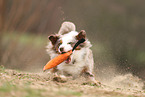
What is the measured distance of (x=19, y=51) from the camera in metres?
3.71

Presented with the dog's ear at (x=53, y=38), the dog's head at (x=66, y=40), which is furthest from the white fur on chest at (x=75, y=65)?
the dog's ear at (x=53, y=38)

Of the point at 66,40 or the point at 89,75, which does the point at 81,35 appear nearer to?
the point at 66,40

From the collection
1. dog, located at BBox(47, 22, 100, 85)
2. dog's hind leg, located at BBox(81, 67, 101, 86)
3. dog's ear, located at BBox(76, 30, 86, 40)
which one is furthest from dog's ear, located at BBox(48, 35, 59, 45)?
dog's hind leg, located at BBox(81, 67, 101, 86)

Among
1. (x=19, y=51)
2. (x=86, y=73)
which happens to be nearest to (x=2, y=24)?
(x=19, y=51)

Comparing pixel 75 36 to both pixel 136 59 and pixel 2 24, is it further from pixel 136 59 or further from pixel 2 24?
pixel 136 59

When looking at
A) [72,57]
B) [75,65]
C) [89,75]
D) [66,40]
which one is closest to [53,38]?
[66,40]

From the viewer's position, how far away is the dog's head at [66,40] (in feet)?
10.3

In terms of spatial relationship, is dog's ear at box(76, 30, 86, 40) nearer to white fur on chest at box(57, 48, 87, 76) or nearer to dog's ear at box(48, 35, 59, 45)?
white fur on chest at box(57, 48, 87, 76)

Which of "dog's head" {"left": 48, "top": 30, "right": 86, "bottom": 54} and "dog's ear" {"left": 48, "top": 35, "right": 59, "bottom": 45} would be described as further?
"dog's ear" {"left": 48, "top": 35, "right": 59, "bottom": 45}

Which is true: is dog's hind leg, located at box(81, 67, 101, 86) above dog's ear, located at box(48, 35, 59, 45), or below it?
below

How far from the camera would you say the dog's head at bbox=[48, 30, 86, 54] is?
3.13 m

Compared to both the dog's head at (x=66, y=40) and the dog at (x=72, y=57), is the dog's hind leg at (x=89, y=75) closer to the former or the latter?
the dog at (x=72, y=57)

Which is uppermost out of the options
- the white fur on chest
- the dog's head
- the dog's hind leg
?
the dog's head

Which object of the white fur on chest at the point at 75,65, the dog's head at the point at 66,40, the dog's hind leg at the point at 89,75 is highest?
the dog's head at the point at 66,40
